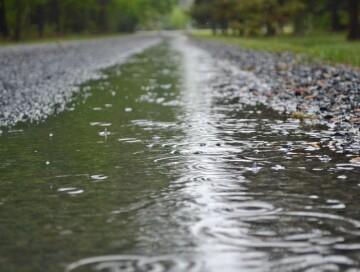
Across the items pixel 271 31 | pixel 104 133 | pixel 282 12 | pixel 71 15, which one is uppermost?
pixel 282 12

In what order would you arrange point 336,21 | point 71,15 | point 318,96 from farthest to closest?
point 71,15, point 336,21, point 318,96

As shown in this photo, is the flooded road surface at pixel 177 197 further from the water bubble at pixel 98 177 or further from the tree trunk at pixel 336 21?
the tree trunk at pixel 336 21

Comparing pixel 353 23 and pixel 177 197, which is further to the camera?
pixel 353 23

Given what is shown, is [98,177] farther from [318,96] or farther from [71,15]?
[71,15]

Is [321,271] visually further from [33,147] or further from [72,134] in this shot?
[72,134]

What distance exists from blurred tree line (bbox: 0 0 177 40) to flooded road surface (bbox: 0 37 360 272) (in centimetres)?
5761

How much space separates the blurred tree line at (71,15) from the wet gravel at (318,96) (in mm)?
49561

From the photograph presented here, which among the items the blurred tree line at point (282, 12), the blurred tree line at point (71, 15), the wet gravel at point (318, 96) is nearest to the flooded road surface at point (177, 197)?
the wet gravel at point (318, 96)

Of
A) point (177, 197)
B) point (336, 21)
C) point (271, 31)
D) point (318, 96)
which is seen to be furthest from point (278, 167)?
point (336, 21)

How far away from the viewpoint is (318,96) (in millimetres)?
13961

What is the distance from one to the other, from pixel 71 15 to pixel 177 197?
348ft

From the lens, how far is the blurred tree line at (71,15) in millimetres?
71250

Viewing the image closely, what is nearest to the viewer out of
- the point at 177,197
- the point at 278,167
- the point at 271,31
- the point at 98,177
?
the point at 177,197

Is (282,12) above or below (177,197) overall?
above
